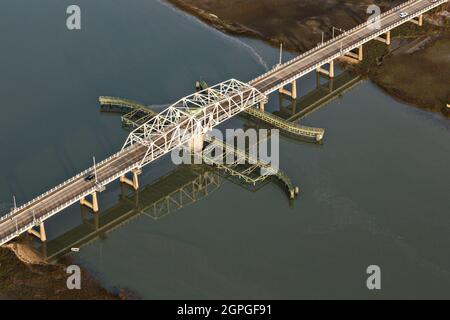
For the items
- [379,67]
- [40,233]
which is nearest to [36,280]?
[40,233]

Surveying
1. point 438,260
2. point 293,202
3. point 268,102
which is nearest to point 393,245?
point 438,260

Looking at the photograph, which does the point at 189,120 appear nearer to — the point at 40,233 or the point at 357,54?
the point at 40,233

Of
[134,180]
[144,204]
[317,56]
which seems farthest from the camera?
[317,56]

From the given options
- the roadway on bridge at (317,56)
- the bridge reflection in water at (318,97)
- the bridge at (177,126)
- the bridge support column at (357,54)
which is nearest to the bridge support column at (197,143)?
the bridge at (177,126)

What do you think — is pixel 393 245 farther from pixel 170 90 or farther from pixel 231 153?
pixel 170 90

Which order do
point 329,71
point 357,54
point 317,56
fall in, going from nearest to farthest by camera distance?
1. point 317,56
2. point 329,71
3. point 357,54

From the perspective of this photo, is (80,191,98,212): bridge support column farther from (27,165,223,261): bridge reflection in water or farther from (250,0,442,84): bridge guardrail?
(250,0,442,84): bridge guardrail

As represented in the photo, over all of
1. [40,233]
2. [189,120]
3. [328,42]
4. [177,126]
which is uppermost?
[328,42]

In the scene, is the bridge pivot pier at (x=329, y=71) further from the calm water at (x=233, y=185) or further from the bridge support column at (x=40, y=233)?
the bridge support column at (x=40, y=233)
